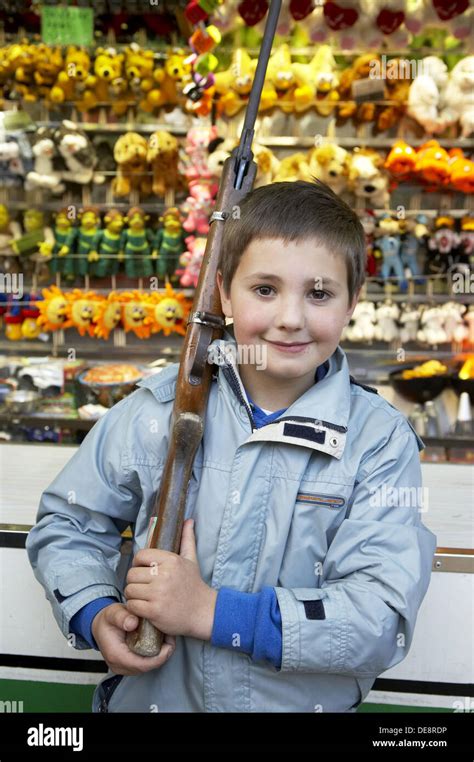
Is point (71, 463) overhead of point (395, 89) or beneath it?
beneath

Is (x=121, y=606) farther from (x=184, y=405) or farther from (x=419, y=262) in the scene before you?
(x=419, y=262)

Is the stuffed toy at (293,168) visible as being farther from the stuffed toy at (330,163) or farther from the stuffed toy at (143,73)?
the stuffed toy at (143,73)

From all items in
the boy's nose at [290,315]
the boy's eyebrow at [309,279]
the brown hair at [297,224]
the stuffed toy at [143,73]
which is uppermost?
the stuffed toy at [143,73]

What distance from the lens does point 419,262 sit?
342 cm

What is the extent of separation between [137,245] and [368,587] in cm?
274

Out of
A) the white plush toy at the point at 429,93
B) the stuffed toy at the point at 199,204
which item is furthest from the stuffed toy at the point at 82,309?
the white plush toy at the point at 429,93

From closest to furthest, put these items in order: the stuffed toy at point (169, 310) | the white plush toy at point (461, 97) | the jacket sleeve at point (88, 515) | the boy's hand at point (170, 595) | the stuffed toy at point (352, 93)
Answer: the boy's hand at point (170, 595) → the jacket sleeve at point (88, 515) → the white plush toy at point (461, 97) → the stuffed toy at point (352, 93) → the stuffed toy at point (169, 310)

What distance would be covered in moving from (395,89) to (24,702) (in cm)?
283

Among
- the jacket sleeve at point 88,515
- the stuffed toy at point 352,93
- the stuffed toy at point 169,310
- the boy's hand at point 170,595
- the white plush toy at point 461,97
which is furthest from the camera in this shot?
the stuffed toy at point 169,310

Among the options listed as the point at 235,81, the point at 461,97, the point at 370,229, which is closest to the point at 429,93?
the point at 461,97

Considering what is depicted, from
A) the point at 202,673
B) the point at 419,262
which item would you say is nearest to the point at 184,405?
the point at 202,673

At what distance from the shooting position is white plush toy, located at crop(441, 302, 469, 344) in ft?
10.9

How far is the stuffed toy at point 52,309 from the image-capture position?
343 centimetres

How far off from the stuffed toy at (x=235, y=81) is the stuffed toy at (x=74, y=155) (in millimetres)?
593
